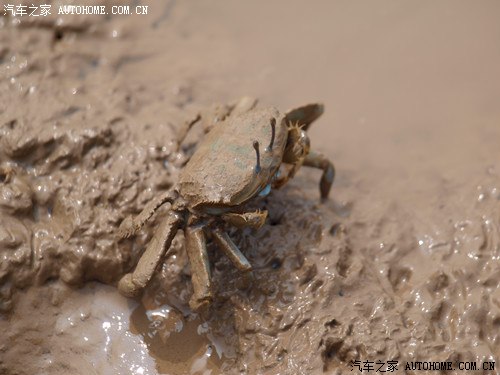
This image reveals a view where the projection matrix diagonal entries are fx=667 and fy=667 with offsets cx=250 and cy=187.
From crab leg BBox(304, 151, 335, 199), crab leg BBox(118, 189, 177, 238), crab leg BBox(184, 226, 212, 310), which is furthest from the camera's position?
crab leg BBox(304, 151, 335, 199)

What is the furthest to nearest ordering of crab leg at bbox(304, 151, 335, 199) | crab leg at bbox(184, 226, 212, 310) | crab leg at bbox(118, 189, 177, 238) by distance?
1. crab leg at bbox(304, 151, 335, 199)
2. crab leg at bbox(118, 189, 177, 238)
3. crab leg at bbox(184, 226, 212, 310)

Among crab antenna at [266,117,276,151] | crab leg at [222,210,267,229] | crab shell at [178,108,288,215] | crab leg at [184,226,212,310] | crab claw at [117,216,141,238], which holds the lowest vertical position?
crab leg at [184,226,212,310]

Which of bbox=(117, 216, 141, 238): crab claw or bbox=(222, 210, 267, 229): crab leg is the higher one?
bbox=(222, 210, 267, 229): crab leg

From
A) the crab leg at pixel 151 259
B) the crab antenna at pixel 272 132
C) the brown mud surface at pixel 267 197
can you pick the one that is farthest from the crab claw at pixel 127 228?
the crab antenna at pixel 272 132

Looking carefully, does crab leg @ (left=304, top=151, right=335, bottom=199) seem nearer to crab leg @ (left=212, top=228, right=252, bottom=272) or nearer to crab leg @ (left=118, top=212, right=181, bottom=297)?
crab leg @ (left=212, top=228, right=252, bottom=272)

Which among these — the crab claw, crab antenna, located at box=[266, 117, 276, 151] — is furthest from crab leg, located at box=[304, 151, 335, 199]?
the crab claw

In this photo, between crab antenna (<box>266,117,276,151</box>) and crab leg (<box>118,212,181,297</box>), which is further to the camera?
crab antenna (<box>266,117,276,151</box>)
